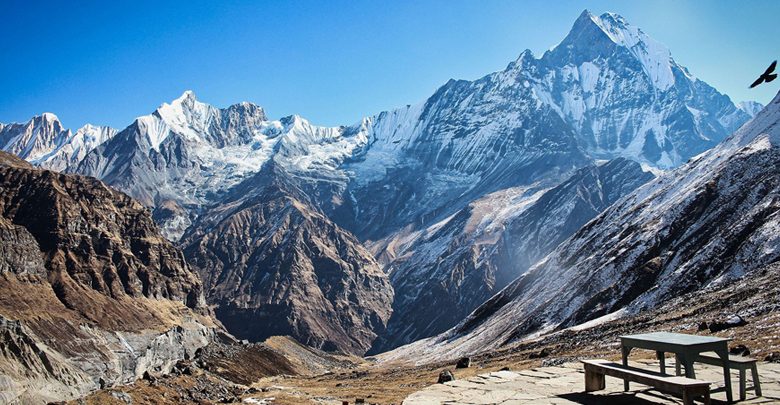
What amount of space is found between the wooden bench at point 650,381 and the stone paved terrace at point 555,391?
0.48 metres

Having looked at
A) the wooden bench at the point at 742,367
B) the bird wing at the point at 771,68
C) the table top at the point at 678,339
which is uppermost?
the bird wing at the point at 771,68

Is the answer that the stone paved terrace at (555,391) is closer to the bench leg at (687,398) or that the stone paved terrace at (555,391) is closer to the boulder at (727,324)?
the bench leg at (687,398)

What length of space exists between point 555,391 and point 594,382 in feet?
4.14

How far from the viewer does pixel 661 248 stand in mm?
134875

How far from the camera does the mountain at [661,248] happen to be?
111 metres

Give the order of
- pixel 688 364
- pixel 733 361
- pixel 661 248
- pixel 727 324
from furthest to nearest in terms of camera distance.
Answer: pixel 661 248 < pixel 727 324 < pixel 733 361 < pixel 688 364

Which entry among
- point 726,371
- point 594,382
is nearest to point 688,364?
point 726,371

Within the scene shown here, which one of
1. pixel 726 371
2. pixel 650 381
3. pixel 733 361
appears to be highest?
pixel 733 361

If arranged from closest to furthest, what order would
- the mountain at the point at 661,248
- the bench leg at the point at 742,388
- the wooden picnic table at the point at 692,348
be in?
the wooden picnic table at the point at 692,348 < the bench leg at the point at 742,388 < the mountain at the point at 661,248

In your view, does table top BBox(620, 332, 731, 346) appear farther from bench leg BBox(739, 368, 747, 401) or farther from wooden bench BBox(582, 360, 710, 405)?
bench leg BBox(739, 368, 747, 401)

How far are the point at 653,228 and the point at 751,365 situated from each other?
455ft

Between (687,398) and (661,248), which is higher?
(661,248)

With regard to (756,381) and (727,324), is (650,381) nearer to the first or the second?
(756,381)

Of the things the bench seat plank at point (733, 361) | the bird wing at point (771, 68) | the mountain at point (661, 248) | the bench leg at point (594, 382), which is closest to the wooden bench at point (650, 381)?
the bench leg at point (594, 382)
